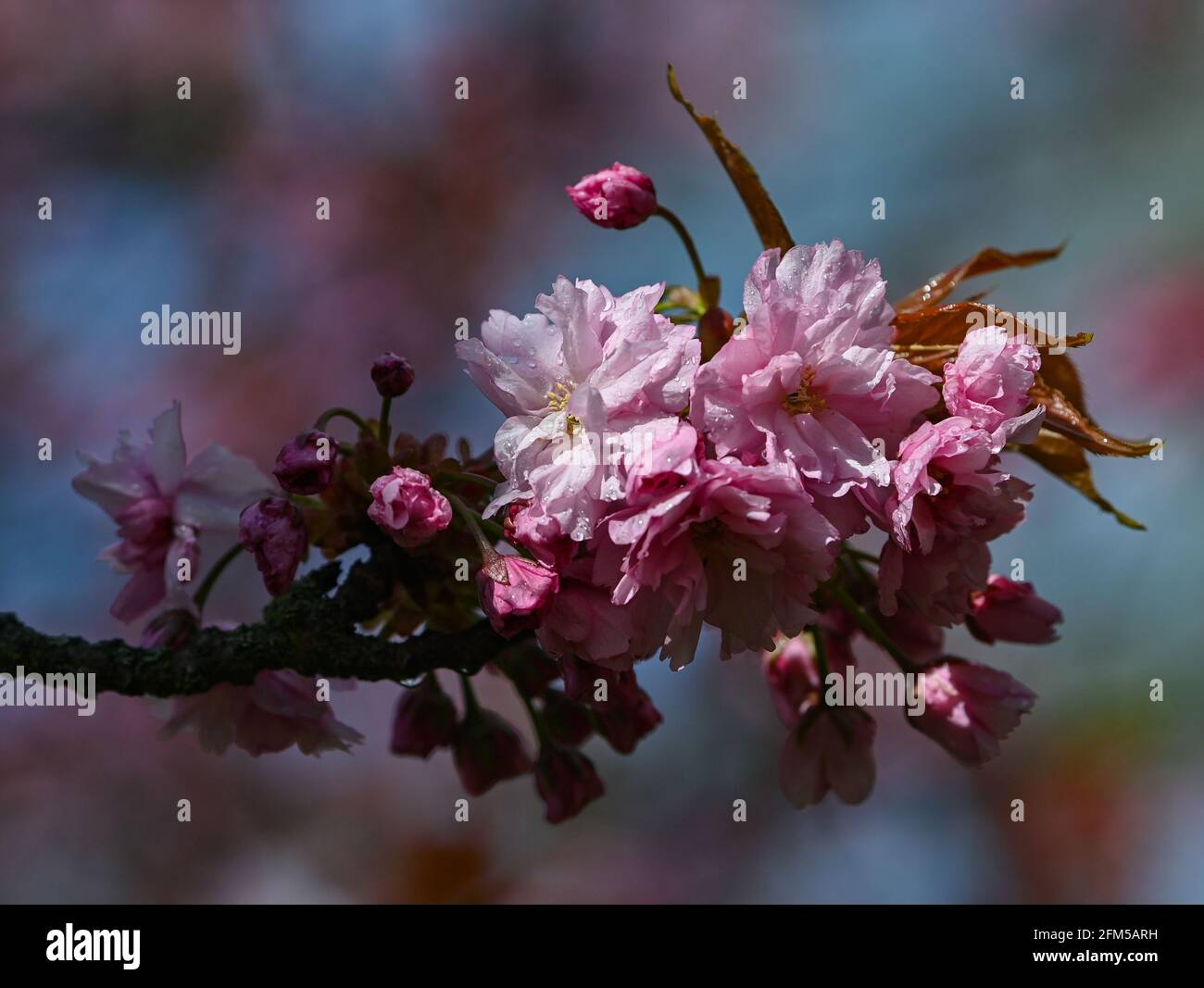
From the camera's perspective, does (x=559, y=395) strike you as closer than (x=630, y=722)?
Yes

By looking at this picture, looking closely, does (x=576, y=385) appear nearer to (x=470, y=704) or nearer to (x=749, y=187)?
(x=749, y=187)

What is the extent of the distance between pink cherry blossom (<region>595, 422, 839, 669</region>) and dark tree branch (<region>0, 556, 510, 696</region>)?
0.23 m

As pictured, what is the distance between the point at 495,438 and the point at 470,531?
0.47 ft

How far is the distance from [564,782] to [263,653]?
1.31 feet

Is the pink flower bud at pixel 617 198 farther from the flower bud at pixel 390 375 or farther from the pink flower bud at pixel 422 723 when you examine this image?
the pink flower bud at pixel 422 723

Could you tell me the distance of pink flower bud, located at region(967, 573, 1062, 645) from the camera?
107 cm

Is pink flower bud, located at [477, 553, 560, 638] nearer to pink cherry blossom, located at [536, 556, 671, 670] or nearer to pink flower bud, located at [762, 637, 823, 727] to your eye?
pink cherry blossom, located at [536, 556, 671, 670]

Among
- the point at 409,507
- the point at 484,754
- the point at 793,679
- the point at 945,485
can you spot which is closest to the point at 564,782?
the point at 484,754

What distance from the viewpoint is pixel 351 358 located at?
10.5 ft

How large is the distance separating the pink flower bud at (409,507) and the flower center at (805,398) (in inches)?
10.9

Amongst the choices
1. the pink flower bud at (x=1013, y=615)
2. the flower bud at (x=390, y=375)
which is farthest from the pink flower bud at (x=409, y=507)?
the pink flower bud at (x=1013, y=615)

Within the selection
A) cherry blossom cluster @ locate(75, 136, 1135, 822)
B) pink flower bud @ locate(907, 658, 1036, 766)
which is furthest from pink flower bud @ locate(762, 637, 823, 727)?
cherry blossom cluster @ locate(75, 136, 1135, 822)

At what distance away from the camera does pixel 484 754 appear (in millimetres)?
1224
